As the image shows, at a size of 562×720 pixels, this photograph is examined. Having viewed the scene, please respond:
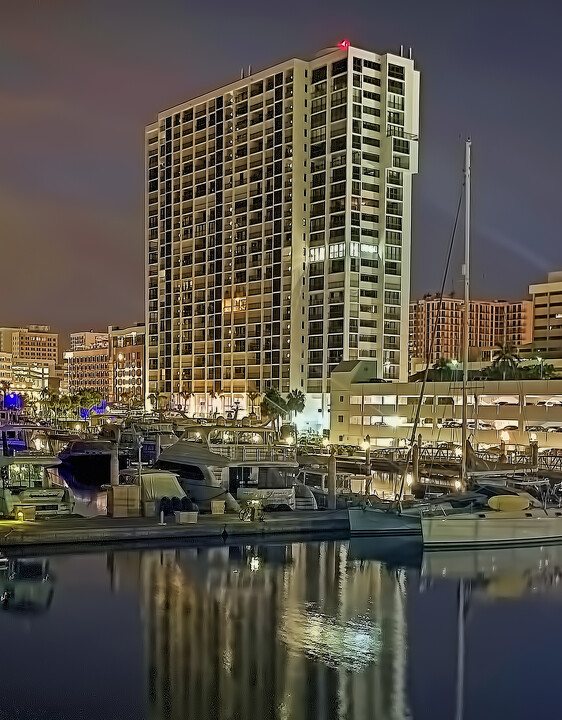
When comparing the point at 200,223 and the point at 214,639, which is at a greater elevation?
the point at 200,223

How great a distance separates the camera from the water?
22.9m

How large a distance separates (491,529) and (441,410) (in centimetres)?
5011

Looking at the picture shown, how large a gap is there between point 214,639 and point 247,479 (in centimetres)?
2275

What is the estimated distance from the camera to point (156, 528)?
3928 cm

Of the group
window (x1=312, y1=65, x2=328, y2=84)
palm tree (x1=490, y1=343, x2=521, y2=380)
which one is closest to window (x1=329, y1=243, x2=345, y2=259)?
window (x1=312, y1=65, x2=328, y2=84)

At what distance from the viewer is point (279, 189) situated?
134000mm

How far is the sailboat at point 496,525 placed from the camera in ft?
134

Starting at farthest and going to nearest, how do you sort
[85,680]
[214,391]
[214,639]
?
[214,391] < [214,639] < [85,680]

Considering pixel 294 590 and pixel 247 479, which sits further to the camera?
pixel 247 479

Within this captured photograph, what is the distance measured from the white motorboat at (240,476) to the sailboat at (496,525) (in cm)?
906

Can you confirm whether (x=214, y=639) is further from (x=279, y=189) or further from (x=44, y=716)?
(x=279, y=189)

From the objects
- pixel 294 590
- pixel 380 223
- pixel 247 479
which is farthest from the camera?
pixel 380 223

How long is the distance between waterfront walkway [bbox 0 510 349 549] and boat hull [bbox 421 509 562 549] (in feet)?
17.0

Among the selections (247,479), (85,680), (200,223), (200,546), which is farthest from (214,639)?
(200,223)
